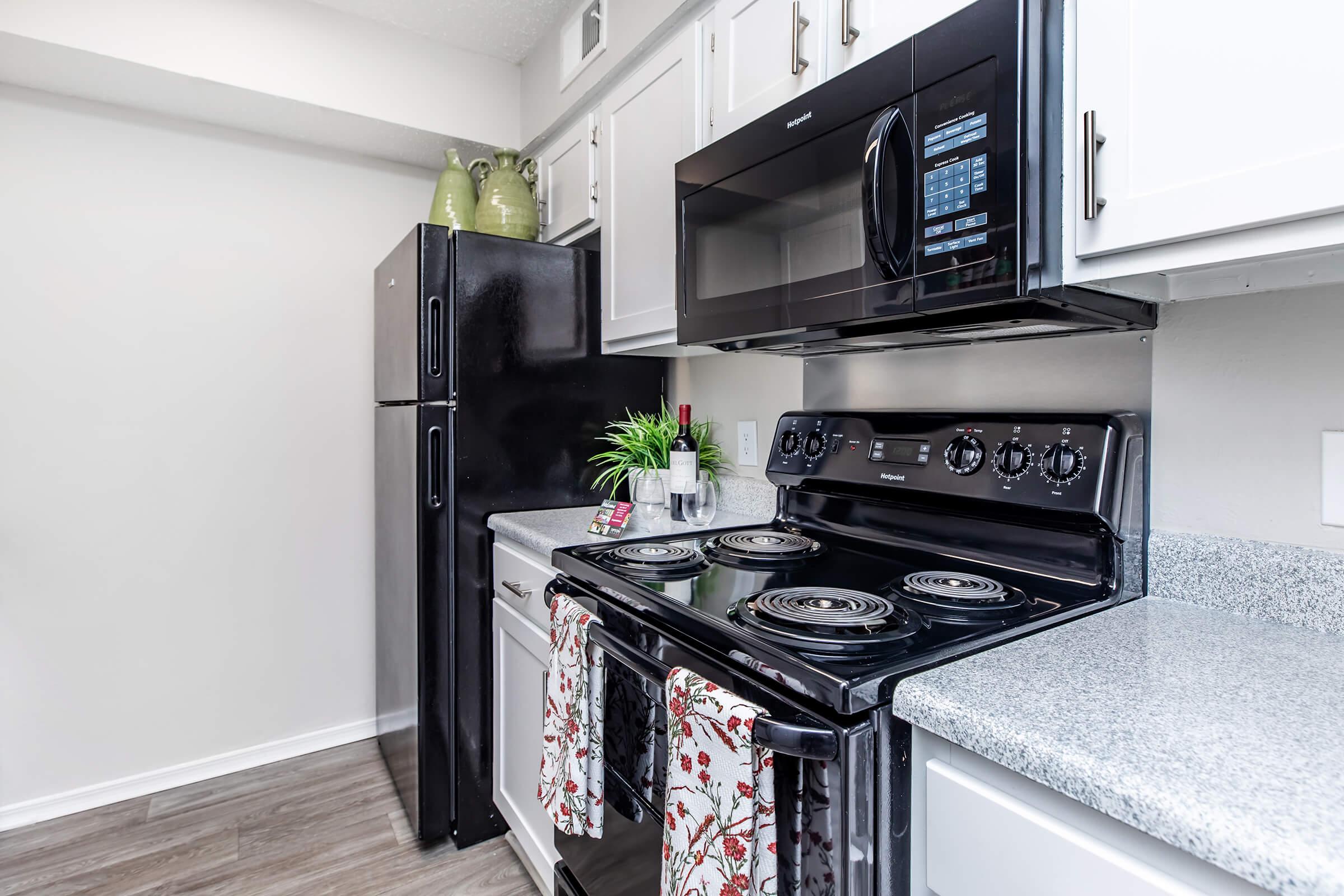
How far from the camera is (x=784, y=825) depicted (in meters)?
0.80

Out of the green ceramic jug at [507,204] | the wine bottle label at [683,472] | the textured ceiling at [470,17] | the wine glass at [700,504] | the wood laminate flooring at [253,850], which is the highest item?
the textured ceiling at [470,17]

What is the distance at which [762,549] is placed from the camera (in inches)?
52.1

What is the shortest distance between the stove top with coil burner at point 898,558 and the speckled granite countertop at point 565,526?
0.12 m

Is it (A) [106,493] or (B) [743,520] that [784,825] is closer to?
(B) [743,520]

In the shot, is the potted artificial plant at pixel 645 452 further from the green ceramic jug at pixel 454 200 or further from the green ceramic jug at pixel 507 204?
the green ceramic jug at pixel 454 200

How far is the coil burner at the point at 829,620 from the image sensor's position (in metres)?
0.81

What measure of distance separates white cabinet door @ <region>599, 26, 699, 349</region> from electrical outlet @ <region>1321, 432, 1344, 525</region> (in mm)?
1151

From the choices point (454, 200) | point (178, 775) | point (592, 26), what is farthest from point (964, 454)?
point (178, 775)

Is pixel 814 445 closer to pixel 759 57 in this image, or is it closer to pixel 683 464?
pixel 683 464

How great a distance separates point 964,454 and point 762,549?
401mm

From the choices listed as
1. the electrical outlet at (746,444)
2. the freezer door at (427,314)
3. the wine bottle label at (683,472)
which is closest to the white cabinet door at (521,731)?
the wine bottle label at (683,472)

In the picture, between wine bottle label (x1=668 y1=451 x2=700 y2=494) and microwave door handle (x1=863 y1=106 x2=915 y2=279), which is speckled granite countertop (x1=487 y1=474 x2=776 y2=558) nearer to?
wine bottle label (x1=668 y1=451 x2=700 y2=494)

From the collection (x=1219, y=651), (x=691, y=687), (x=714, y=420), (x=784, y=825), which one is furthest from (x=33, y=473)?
(x=1219, y=651)

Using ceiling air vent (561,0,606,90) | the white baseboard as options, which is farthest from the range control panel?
the white baseboard
